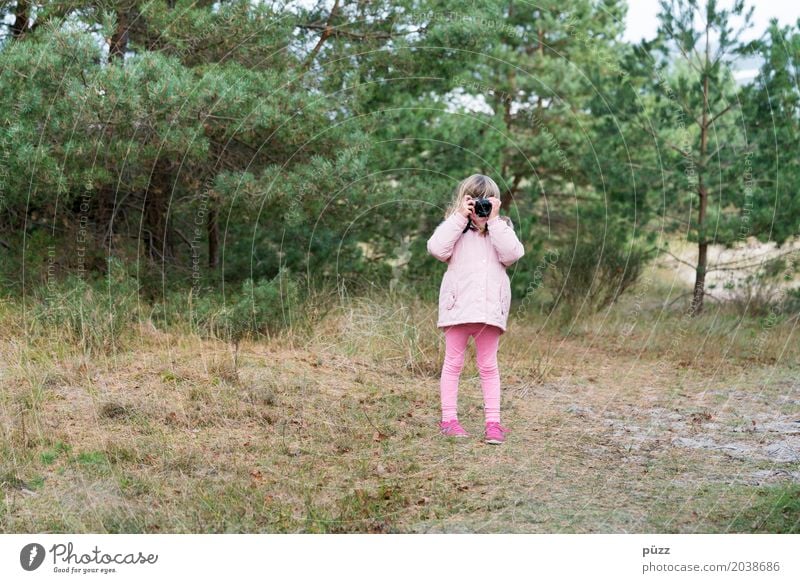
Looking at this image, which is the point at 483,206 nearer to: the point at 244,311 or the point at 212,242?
the point at 244,311

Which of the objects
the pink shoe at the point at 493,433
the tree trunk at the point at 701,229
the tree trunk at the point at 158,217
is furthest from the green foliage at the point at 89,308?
the tree trunk at the point at 701,229

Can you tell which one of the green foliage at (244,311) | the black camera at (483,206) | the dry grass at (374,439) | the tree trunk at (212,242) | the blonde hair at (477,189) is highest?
the blonde hair at (477,189)

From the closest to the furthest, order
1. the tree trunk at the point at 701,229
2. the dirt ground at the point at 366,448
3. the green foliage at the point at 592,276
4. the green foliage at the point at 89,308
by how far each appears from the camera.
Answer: the dirt ground at the point at 366,448 < the green foliage at the point at 89,308 < the green foliage at the point at 592,276 < the tree trunk at the point at 701,229

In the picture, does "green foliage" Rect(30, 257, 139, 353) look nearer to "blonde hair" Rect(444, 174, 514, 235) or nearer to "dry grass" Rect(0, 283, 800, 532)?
"dry grass" Rect(0, 283, 800, 532)

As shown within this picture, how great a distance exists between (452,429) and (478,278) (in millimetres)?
1017

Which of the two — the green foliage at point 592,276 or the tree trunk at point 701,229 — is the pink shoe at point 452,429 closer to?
the green foliage at point 592,276

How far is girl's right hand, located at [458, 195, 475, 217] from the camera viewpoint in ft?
18.4

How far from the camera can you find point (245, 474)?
16.4ft

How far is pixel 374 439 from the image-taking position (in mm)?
5875

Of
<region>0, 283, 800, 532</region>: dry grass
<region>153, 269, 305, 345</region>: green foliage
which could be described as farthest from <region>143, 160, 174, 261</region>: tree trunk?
<region>0, 283, 800, 532</region>: dry grass

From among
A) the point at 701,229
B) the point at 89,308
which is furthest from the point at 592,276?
the point at 89,308

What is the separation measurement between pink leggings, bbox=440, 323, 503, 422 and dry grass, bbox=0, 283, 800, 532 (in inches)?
10.8

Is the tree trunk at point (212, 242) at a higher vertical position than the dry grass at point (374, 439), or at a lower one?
higher

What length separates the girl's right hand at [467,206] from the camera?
5598 mm
